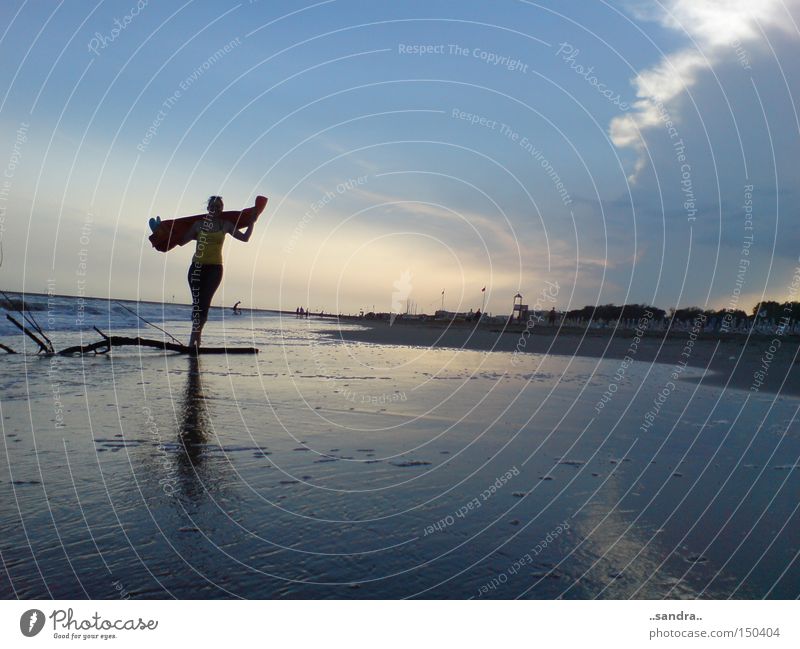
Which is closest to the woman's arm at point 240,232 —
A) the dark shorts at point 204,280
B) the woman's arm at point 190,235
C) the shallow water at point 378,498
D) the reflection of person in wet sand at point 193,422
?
the woman's arm at point 190,235

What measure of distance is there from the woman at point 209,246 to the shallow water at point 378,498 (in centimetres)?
315

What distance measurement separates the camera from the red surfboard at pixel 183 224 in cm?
1209

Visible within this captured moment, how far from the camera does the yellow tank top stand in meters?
12.0

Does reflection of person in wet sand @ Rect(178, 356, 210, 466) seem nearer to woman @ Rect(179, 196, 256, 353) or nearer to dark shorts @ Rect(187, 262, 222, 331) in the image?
dark shorts @ Rect(187, 262, 222, 331)

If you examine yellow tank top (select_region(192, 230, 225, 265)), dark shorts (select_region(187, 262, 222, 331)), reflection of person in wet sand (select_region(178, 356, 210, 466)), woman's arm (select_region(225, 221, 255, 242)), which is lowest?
reflection of person in wet sand (select_region(178, 356, 210, 466))

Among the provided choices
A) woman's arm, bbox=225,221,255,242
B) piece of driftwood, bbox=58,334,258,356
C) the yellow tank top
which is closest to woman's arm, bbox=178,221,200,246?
the yellow tank top

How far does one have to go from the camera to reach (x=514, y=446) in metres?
6.81

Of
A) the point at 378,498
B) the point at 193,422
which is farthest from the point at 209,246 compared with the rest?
the point at 378,498

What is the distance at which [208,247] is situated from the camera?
1211 centimetres

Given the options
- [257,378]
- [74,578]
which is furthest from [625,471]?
[257,378]

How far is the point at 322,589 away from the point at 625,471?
373cm

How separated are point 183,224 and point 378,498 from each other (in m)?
9.23
